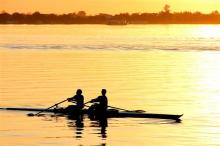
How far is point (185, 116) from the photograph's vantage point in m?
32.8

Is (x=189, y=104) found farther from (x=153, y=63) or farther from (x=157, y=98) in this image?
(x=153, y=63)

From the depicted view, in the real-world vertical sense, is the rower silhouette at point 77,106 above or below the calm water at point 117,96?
above

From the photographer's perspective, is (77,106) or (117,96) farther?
(117,96)

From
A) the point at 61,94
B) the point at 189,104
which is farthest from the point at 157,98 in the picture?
the point at 61,94

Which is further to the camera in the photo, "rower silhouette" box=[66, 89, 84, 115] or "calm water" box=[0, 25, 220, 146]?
"rower silhouette" box=[66, 89, 84, 115]

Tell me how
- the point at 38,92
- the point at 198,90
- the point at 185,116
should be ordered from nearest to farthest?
the point at 185,116, the point at 38,92, the point at 198,90

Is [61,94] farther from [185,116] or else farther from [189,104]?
[185,116]

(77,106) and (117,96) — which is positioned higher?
(77,106)

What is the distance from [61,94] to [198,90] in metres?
9.38

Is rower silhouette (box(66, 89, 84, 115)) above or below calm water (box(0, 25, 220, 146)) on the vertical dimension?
above

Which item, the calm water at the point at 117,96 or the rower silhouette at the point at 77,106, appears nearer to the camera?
the calm water at the point at 117,96

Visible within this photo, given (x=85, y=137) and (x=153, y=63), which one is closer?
(x=85, y=137)

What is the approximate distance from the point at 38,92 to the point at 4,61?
31146 millimetres

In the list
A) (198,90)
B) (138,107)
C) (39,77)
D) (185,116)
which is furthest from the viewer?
(39,77)
